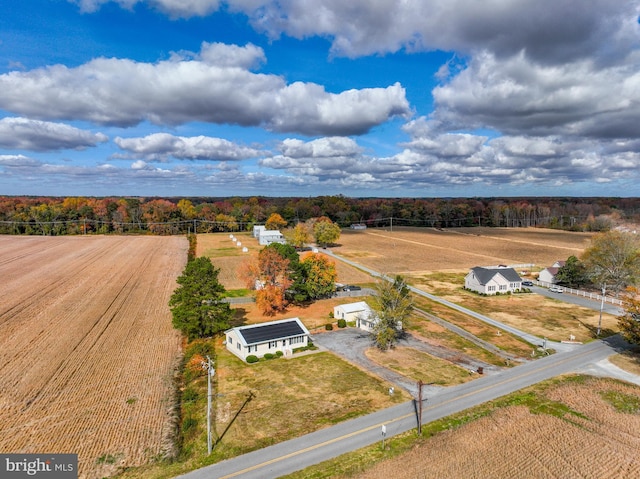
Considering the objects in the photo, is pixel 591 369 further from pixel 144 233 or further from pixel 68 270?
pixel 144 233

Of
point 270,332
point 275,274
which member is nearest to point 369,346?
point 270,332

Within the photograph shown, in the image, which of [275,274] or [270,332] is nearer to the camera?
[270,332]

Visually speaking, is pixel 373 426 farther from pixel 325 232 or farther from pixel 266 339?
pixel 325 232

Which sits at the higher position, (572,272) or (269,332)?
(572,272)

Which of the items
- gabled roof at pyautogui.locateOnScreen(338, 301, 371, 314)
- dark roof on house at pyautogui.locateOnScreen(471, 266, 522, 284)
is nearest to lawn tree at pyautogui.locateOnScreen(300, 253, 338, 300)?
gabled roof at pyautogui.locateOnScreen(338, 301, 371, 314)

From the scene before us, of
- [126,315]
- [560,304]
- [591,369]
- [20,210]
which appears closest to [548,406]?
[591,369]

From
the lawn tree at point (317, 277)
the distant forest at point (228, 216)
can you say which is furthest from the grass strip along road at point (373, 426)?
the distant forest at point (228, 216)
